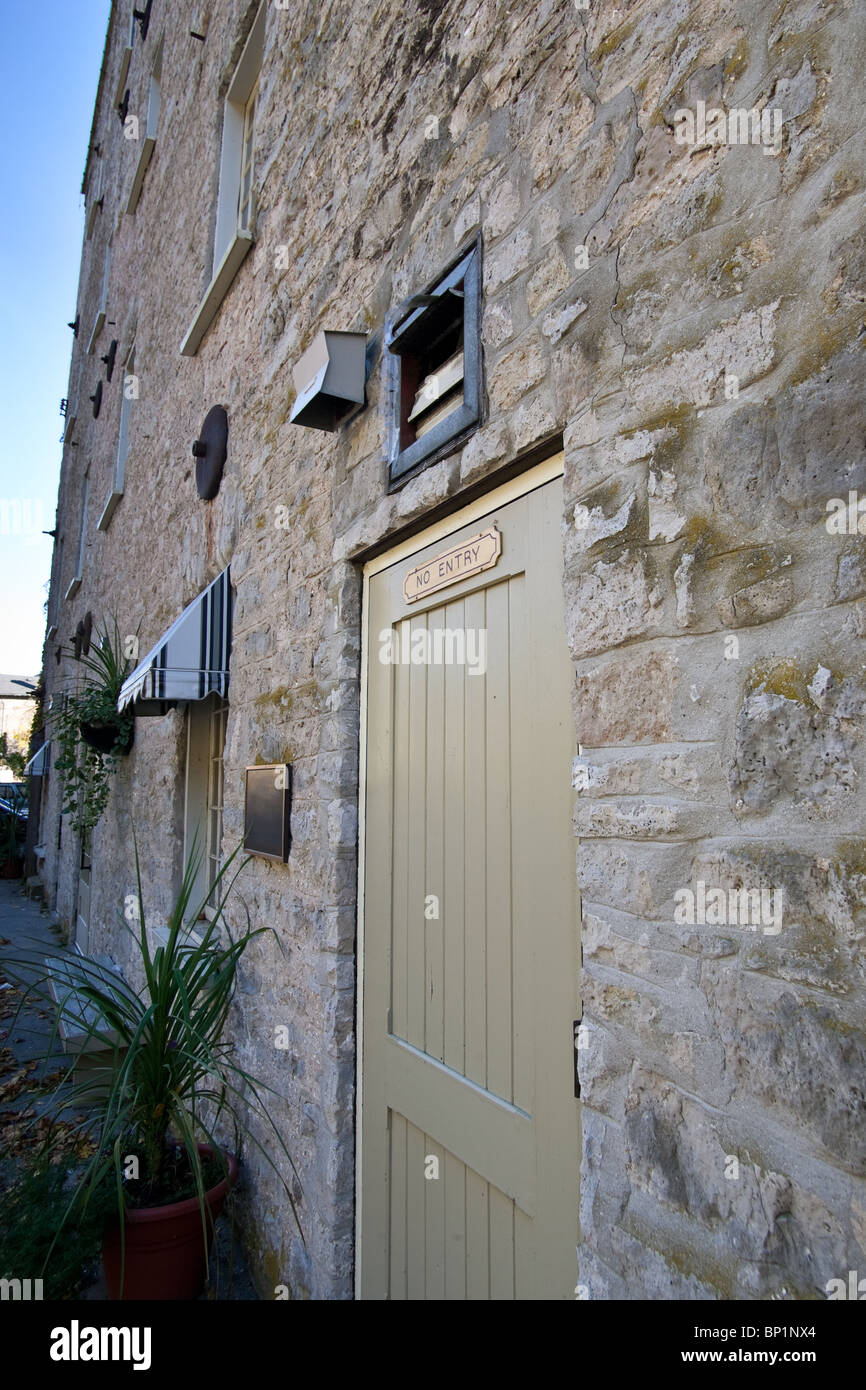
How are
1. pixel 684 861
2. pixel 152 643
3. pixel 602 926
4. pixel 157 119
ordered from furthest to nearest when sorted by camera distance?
pixel 157 119, pixel 152 643, pixel 602 926, pixel 684 861

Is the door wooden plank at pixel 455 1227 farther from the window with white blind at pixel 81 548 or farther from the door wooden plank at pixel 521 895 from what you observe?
the window with white blind at pixel 81 548

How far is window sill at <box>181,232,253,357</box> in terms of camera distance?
12.3 ft

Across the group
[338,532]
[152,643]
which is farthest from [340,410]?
[152,643]

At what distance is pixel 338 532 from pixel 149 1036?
6.28 feet

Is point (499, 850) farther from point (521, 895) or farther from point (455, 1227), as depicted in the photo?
point (455, 1227)

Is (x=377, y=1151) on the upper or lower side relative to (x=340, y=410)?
lower

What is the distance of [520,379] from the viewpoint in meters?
1.70

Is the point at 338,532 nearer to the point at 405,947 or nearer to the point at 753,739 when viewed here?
the point at 405,947

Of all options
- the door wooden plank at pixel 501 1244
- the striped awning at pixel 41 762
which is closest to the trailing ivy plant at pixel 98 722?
the door wooden plank at pixel 501 1244

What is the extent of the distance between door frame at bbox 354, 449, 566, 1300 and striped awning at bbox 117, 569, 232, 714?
Result: 4.83 ft

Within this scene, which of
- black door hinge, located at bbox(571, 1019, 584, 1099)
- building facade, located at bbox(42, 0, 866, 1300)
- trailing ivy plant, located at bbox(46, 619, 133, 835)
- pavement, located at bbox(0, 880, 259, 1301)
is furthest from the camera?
trailing ivy plant, located at bbox(46, 619, 133, 835)

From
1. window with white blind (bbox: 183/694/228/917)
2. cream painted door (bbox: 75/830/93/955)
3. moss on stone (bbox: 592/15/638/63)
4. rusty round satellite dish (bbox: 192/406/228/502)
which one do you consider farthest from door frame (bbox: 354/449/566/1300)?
cream painted door (bbox: 75/830/93/955)

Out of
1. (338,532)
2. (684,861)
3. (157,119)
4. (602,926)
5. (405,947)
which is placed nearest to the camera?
(684,861)

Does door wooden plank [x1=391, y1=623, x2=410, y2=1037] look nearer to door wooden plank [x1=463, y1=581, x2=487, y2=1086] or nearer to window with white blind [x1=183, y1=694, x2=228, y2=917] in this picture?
door wooden plank [x1=463, y1=581, x2=487, y2=1086]
